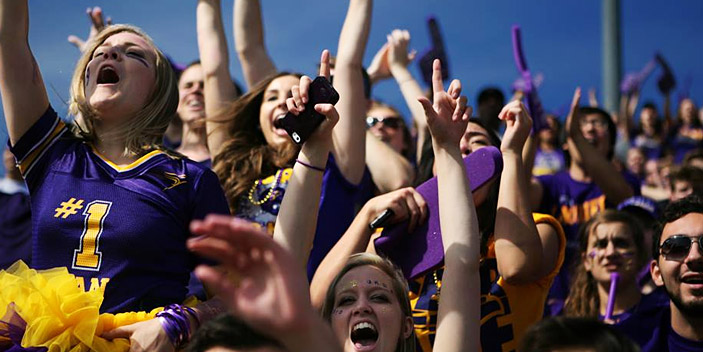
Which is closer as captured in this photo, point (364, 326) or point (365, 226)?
point (364, 326)

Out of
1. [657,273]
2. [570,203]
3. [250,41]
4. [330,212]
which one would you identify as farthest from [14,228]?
[657,273]

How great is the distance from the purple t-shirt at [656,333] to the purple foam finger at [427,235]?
81 cm

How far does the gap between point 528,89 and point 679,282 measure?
1819 mm

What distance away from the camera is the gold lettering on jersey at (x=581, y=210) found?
5.26 metres

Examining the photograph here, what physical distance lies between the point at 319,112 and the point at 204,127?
6.28 ft

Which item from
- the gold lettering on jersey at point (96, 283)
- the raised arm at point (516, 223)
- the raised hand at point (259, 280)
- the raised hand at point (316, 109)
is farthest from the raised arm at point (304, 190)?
the raised hand at point (259, 280)

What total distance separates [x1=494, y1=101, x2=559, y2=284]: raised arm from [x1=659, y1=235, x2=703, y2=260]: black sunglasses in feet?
1.41

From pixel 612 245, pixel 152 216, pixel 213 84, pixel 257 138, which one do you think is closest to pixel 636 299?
pixel 612 245

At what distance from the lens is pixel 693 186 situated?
552 centimetres

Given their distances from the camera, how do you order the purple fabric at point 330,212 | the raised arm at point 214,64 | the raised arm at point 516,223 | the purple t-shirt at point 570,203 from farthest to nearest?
the purple t-shirt at point 570,203
the raised arm at point 214,64
the purple fabric at point 330,212
the raised arm at point 516,223

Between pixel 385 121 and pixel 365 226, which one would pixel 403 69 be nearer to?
pixel 385 121

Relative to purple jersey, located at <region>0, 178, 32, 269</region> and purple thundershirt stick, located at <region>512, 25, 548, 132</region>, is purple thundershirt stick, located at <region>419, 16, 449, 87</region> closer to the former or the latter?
purple thundershirt stick, located at <region>512, 25, 548, 132</region>

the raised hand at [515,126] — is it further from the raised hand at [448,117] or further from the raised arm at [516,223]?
the raised hand at [448,117]

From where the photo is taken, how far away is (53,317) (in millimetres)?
2389
